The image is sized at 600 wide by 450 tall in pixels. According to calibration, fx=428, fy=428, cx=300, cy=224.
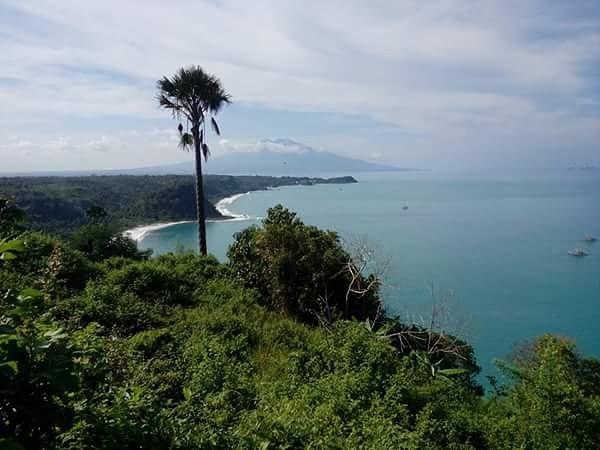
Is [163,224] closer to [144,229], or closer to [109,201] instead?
[144,229]

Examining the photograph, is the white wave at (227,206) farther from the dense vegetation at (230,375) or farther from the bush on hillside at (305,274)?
the dense vegetation at (230,375)

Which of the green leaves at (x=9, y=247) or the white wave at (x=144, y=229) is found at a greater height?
the green leaves at (x=9, y=247)

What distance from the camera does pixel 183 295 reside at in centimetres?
1002

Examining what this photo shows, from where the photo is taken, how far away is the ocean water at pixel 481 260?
2748 cm

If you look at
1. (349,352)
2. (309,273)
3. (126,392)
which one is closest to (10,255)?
(126,392)

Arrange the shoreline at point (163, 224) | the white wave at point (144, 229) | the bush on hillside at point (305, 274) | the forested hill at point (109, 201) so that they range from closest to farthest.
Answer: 1. the bush on hillside at point (305, 274)
2. the forested hill at point (109, 201)
3. the white wave at point (144, 229)
4. the shoreline at point (163, 224)

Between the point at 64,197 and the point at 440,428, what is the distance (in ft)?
238

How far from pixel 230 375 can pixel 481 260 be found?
47.7m

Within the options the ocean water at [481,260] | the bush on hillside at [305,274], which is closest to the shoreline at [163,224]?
the ocean water at [481,260]

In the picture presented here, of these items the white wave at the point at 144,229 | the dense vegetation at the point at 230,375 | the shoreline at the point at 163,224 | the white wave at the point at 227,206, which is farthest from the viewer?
the white wave at the point at 227,206

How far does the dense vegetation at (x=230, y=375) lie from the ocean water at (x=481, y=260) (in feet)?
14.8

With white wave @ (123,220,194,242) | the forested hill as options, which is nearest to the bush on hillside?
the forested hill

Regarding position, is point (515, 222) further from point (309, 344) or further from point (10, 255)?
point (10, 255)

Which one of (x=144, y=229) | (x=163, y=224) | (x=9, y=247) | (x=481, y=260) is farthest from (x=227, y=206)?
(x=9, y=247)
